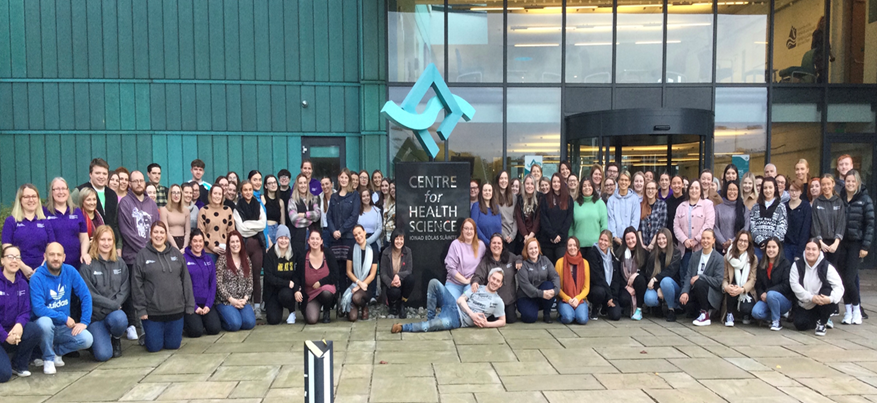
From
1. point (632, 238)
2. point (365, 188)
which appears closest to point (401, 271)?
point (365, 188)

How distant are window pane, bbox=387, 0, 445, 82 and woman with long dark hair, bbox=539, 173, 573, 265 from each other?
4728 mm

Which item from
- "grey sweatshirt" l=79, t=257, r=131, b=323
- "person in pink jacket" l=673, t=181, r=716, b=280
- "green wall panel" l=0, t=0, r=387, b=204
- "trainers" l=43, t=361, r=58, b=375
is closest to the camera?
"trainers" l=43, t=361, r=58, b=375

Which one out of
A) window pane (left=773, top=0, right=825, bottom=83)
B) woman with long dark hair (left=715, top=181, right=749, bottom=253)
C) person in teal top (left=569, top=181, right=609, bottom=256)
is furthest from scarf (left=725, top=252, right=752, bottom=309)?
window pane (left=773, top=0, right=825, bottom=83)

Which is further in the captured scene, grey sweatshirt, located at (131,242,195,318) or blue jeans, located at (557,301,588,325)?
blue jeans, located at (557,301,588,325)

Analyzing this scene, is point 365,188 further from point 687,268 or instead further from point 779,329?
point 779,329

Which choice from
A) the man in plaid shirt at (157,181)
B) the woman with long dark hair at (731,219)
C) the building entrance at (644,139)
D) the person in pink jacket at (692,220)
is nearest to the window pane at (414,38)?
the building entrance at (644,139)

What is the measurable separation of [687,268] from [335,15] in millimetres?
8137

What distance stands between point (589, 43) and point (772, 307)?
6.60 metres

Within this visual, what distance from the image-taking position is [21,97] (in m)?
10.4

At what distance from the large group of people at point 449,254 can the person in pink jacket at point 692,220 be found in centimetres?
2

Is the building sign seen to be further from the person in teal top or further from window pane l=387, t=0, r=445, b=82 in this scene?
window pane l=387, t=0, r=445, b=82

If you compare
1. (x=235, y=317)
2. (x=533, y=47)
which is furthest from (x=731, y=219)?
(x=235, y=317)

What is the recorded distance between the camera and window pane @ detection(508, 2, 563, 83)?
11008 mm

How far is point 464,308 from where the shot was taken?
249 inches
